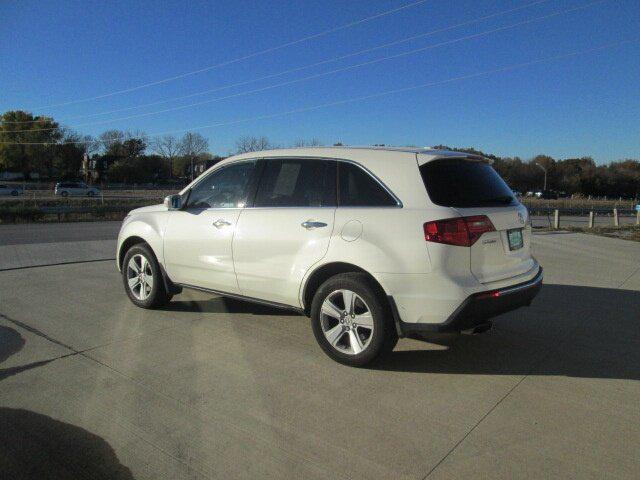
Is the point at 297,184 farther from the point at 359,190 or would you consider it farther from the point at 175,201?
the point at 175,201

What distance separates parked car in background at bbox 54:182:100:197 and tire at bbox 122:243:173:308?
48.2 meters

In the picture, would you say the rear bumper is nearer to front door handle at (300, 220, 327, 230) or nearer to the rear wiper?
the rear wiper

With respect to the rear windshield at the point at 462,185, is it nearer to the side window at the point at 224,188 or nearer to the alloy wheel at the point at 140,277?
the side window at the point at 224,188

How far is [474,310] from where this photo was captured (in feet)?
12.5

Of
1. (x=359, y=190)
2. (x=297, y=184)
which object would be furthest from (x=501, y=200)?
(x=297, y=184)

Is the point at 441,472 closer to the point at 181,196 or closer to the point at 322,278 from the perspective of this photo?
the point at 322,278

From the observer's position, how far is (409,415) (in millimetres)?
3426

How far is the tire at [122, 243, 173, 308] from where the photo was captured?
5.86 m

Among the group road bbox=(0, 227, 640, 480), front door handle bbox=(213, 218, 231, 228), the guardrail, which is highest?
front door handle bbox=(213, 218, 231, 228)

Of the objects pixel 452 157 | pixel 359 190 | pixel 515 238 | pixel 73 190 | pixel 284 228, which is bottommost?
pixel 515 238

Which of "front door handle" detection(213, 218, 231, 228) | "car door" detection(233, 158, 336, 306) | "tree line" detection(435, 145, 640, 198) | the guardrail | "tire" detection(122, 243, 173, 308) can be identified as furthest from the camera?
"tree line" detection(435, 145, 640, 198)

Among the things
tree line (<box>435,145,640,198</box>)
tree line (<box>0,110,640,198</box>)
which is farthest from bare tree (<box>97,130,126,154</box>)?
tree line (<box>435,145,640,198</box>)

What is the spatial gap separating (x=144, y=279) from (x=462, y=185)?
12.4 ft

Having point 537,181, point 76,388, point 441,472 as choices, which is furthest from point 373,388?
point 537,181
